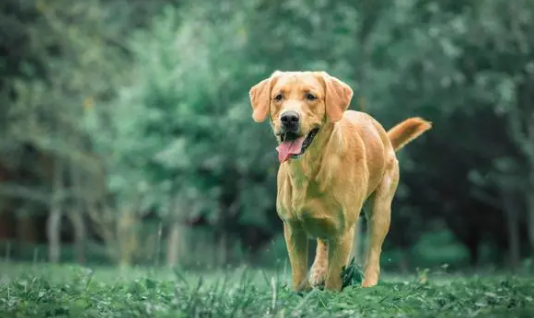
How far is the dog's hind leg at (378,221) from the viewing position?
8.60m

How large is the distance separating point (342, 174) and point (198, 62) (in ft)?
68.3

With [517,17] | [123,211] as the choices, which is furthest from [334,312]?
[123,211]

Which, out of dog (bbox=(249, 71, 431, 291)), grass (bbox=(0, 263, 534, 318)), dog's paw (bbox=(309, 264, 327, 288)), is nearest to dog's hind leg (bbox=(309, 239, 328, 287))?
dog's paw (bbox=(309, 264, 327, 288))

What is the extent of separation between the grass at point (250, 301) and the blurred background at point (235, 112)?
694 centimetres

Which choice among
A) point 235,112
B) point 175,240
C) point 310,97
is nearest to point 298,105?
point 310,97

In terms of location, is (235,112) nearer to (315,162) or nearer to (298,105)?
(315,162)

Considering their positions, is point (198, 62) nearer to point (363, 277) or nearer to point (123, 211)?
point (123, 211)

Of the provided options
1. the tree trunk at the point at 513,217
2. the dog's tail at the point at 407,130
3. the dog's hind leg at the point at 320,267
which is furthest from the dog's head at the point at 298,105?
the tree trunk at the point at 513,217

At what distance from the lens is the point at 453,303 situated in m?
6.86

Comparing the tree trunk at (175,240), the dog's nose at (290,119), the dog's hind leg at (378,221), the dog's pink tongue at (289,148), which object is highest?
the dog's nose at (290,119)

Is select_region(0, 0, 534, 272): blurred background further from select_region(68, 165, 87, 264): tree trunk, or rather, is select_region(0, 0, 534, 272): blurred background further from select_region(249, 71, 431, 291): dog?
select_region(249, 71, 431, 291): dog

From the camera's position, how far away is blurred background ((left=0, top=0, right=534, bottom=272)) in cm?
2366

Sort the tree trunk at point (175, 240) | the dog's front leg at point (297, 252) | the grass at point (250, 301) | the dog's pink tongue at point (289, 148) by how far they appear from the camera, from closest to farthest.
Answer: the grass at point (250, 301) → the dog's pink tongue at point (289, 148) → the dog's front leg at point (297, 252) → the tree trunk at point (175, 240)

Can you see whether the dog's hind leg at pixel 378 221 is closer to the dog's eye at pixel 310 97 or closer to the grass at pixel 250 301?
the grass at pixel 250 301
